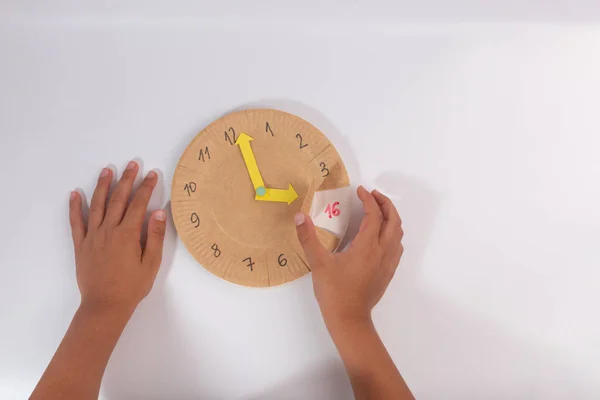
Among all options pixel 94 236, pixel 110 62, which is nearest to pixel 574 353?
pixel 94 236

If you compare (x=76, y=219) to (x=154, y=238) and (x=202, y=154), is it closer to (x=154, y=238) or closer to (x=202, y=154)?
(x=154, y=238)

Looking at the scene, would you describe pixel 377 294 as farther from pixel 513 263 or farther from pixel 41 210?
pixel 41 210

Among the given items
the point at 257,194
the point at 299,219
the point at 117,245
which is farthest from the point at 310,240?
the point at 117,245

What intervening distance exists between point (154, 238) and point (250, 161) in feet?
0.81

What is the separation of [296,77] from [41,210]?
609 mm

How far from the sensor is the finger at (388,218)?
0.91 meters

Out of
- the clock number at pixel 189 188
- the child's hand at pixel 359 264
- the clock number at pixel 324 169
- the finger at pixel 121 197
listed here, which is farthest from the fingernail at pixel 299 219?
the finger at pixel 121 197

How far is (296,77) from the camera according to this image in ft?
3.20

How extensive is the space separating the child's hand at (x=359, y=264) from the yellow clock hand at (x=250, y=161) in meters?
0.11

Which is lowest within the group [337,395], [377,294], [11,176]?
[337,395]

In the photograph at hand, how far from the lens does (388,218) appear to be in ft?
3.04

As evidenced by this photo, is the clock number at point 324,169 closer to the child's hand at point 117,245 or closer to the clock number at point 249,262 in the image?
the clock number at point 249,262

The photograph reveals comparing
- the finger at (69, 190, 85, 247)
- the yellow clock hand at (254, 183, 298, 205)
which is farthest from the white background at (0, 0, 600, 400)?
the yellow clock hand at (254, 183, 298, 205)

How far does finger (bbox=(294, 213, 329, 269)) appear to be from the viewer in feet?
2.84
